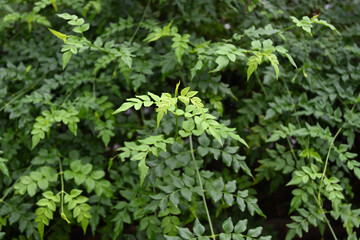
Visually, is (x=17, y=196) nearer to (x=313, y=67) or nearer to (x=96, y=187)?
(x=96, y=187)

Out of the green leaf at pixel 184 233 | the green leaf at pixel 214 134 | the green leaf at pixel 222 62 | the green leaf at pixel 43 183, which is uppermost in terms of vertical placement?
the green leaf at pixel 222 62

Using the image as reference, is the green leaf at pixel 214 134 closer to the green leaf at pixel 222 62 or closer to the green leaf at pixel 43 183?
the green leaf at pixel 222 62

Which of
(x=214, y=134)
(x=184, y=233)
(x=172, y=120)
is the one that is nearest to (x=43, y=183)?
(x=172, y=120)

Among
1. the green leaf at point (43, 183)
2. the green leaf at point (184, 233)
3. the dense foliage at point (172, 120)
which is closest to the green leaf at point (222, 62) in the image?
the dense foliage at point (172, 120)

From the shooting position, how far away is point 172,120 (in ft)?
6.01

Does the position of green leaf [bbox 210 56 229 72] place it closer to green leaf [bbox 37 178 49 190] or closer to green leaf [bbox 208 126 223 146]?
green leaf [bbox 208 126 223 146]

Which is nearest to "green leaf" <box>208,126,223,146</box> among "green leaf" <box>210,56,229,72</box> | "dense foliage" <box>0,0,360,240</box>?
"dense foliage" <box>0,0,360,240</box>

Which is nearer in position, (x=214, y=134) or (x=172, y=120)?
(x=214, y=134)

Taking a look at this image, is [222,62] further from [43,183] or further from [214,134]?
[43,183]

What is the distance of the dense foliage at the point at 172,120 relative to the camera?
1.66 metres

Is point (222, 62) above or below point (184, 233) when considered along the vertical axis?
above

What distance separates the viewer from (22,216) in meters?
1.81

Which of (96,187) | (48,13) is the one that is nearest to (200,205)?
(96,187)

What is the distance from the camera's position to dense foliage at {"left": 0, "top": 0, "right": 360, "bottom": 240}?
166cm
